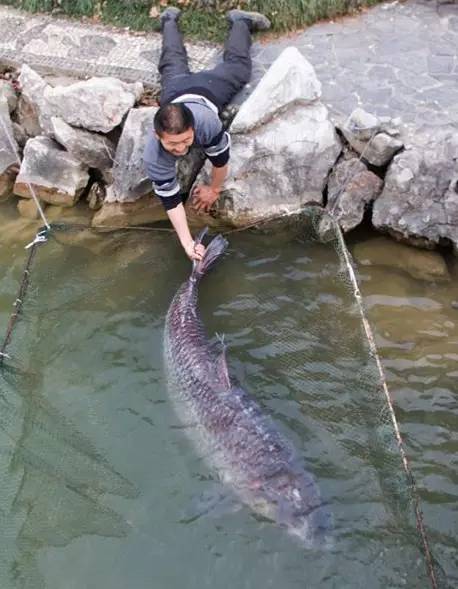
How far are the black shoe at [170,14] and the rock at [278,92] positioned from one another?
7.06ft

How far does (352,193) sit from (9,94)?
528 centimetres

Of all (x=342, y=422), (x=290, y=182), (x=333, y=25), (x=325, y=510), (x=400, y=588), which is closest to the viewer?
(x=400, y=588)

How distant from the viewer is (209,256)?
719 cm

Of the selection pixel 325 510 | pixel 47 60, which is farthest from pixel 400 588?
pixel 47 60

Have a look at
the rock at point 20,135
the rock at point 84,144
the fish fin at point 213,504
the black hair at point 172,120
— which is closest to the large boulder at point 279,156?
the rock at point 84,144

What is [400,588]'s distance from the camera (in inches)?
197

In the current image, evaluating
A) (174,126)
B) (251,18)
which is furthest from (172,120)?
(251,18)

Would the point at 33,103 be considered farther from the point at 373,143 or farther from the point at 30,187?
the point at 373,143

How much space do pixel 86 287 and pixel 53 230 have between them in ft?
3.71

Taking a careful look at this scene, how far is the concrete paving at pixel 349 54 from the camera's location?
27.1ft

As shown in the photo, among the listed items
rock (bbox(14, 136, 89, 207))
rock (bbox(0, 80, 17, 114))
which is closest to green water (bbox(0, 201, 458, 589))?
rock (bbox(14, 136, 89, 207))

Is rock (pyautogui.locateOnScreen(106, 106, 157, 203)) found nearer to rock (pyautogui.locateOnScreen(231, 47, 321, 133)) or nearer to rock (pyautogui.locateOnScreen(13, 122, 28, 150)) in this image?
rock (pyautogui.locateOnScreen(231, 47, 321, 133))

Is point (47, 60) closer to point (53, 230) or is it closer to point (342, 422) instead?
point (53, 230)

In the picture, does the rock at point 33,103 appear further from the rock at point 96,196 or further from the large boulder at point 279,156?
the large boulder at point 279,156
